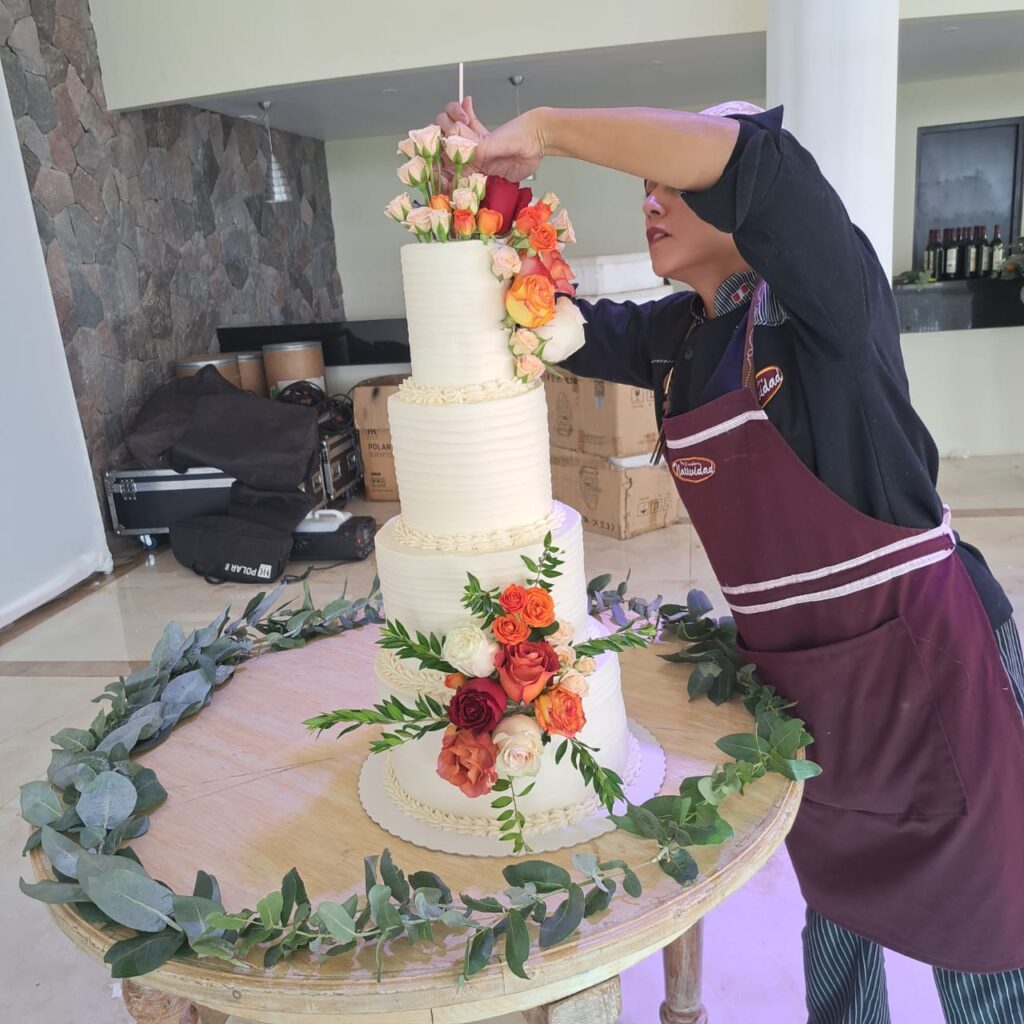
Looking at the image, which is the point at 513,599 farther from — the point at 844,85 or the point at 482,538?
the point at 844,85

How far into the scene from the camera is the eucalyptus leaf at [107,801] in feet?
3.71

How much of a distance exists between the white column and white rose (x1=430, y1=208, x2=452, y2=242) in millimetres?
2611

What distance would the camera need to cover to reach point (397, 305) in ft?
25.0

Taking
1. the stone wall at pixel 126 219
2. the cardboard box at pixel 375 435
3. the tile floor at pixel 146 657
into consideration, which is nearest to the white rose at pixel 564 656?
the tile floor at pixel 146 657

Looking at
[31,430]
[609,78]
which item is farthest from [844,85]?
[31,430]

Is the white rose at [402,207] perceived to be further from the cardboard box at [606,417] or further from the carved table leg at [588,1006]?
the cardboard box at [606,417]

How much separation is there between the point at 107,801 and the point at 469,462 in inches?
24.3

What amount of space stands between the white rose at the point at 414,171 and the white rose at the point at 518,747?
2.19ft

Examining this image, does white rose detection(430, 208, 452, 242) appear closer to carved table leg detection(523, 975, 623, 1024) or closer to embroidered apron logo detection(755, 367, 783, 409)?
Answer: embroidered apron logo detection(755, 367, 783, 409)

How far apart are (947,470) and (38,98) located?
5438 millimetres

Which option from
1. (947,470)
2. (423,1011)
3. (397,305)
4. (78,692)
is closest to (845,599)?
(423,1011)

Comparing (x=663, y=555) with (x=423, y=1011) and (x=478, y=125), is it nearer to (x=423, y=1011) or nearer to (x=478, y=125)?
(x=478, y=125)

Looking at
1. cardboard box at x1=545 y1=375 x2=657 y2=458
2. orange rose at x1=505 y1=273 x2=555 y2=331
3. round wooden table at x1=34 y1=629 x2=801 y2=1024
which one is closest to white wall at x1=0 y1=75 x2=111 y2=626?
cardboard box at x1=545 y1=375 x2=657 y2=458

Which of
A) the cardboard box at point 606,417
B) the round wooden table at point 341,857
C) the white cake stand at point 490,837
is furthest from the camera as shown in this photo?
the cardboard box at point 606,417
